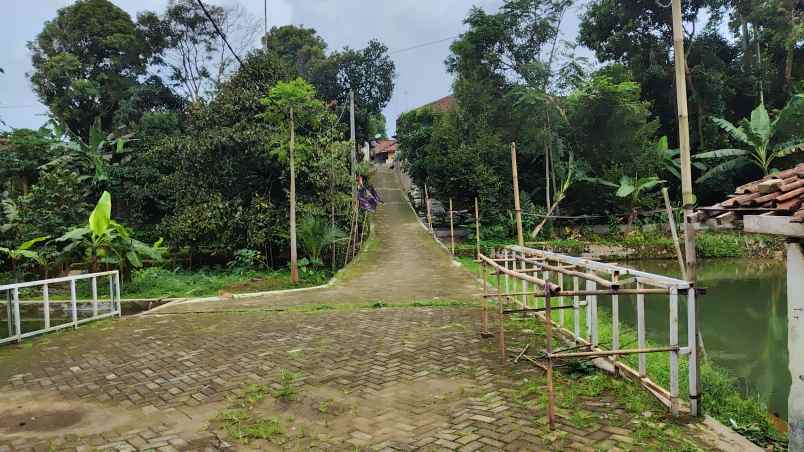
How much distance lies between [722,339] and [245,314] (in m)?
7.98

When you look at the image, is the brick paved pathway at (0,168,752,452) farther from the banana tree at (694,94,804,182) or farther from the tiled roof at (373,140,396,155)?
the tiled roof at (373,140,396,155)

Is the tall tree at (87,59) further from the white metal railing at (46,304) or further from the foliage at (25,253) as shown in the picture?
the white metal railing at (46,304)

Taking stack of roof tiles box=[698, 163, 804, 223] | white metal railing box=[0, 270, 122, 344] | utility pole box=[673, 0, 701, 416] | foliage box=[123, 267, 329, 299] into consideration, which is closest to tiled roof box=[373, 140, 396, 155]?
foliage box=[123, 267, 329, 299]

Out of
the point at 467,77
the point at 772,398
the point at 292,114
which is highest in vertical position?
the point at 467,77

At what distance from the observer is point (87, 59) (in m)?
25.2

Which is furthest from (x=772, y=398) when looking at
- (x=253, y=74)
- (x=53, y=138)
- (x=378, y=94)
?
(x=378, y=94)

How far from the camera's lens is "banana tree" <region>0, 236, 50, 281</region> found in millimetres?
11734

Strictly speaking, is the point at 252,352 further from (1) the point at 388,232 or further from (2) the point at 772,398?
(1) the point at 388,232

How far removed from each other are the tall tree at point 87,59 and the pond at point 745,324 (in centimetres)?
2498

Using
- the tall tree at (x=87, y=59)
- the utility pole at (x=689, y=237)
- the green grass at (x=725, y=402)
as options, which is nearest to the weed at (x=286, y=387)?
the green grass at (x=725, y=402)

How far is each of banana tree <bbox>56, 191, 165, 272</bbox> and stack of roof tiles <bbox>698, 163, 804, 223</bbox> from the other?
11584 millimetres

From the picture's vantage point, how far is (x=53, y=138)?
1917 cm

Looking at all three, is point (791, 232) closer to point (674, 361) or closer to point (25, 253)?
point (674, 361)

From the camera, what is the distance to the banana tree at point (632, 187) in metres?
18.1
